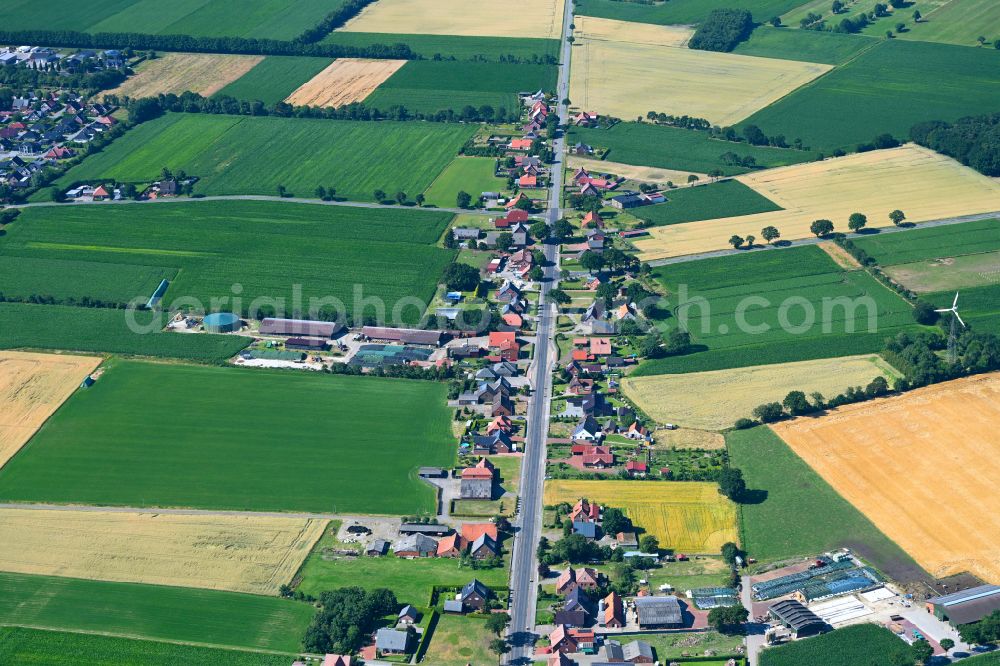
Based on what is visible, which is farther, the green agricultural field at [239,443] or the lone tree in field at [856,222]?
the lone tree in field at [856,222]

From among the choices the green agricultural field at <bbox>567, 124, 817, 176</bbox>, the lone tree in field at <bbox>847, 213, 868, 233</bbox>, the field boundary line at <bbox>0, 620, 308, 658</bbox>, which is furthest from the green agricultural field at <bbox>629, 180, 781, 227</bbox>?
the field boundary line at <bbox>0, 620, 308, 658</bbox>

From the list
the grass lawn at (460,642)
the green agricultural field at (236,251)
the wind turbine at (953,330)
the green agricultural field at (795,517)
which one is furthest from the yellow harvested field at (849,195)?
the grass lawn at (460,642)

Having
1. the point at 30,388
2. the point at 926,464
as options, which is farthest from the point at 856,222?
the point at 30,388

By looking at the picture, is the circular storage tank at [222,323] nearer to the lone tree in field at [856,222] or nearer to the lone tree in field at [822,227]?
the lone tree in field at [822,227]

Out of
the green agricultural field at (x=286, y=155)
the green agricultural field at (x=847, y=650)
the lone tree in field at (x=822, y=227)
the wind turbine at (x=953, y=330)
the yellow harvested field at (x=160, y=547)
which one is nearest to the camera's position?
the green agricultural field at (x=847, y=650)

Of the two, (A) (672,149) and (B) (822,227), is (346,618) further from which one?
(A) (672,149)

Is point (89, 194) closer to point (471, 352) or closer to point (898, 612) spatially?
point (471, 352)
